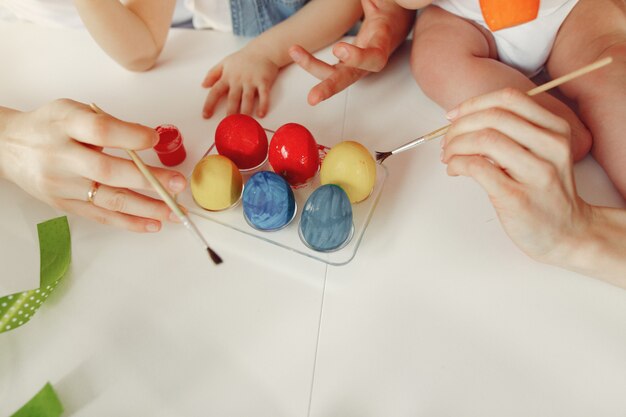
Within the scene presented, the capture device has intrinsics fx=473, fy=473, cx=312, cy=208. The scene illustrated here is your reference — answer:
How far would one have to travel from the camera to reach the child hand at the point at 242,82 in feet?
2.39

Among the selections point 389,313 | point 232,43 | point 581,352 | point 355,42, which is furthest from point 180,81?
point 581,352

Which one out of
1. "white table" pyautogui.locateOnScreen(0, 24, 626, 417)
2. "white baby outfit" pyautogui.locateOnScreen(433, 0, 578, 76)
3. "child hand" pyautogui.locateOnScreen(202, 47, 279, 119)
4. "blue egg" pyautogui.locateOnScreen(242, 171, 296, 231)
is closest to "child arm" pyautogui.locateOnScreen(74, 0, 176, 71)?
"child hand" pyautogui.locateOnScreen(202, 47, 279, 119)

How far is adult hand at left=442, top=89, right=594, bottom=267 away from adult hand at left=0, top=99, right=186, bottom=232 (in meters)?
0.33

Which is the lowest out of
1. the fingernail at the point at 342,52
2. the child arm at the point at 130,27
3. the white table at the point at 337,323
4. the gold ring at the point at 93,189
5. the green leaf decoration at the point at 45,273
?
the white table at the point at 337,323

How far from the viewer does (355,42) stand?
2.48 ft

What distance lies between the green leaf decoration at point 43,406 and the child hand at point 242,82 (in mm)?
422

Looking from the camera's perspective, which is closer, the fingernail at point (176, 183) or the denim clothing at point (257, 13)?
the fingernail at point (176, 183)

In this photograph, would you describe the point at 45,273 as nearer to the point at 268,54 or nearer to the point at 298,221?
the point at 298,221

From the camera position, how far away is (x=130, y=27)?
0.74 meters

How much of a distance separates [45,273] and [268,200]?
284 millimetres

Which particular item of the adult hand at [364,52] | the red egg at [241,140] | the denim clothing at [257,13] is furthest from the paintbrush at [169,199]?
the denim clothing at [257,13]

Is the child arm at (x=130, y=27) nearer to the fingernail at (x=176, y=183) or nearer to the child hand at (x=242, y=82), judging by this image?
the child hand at (x=242, y=82)

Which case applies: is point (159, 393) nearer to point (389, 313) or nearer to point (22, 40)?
point (389, 313)

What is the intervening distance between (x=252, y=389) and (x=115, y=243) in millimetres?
258
